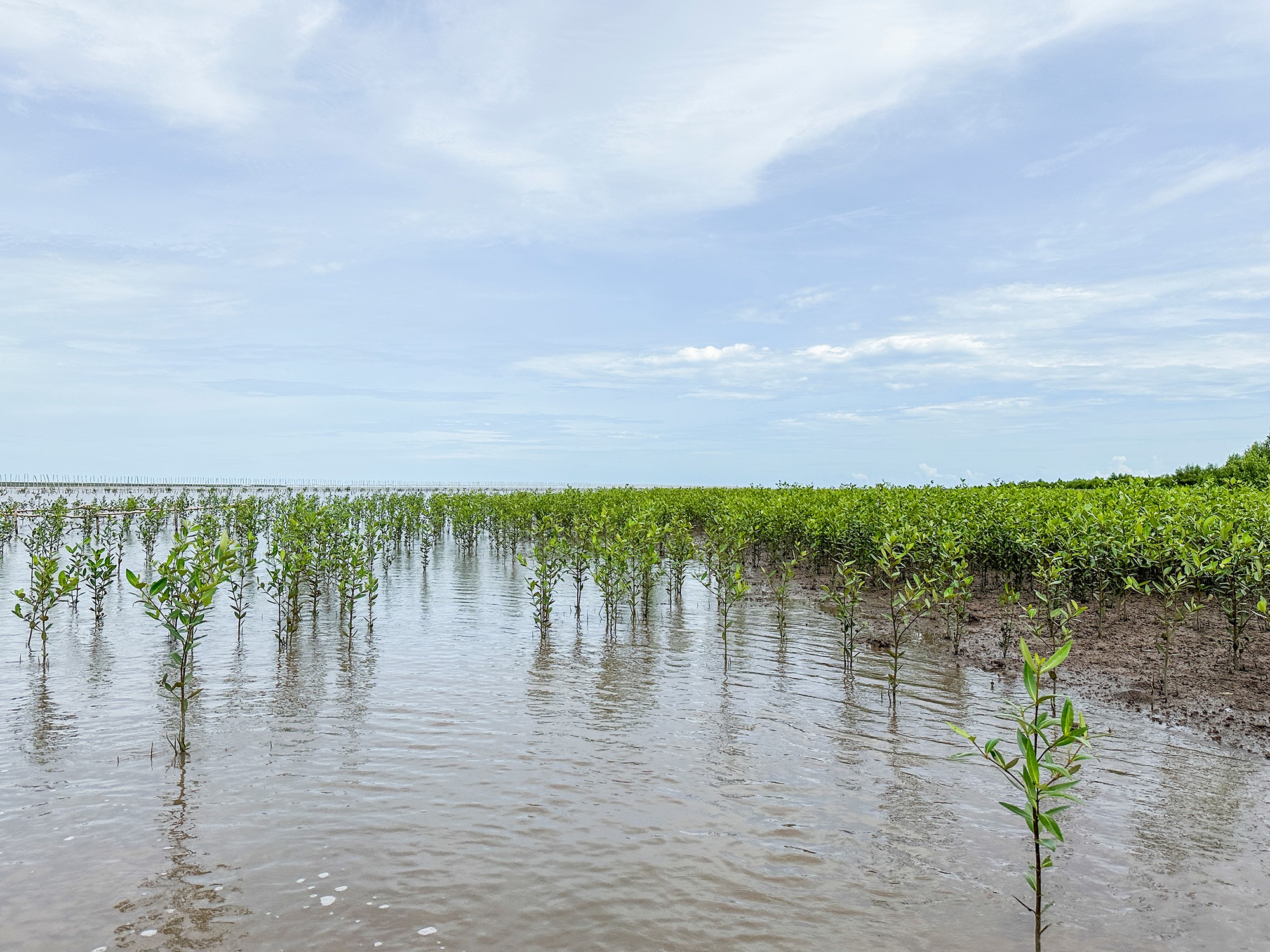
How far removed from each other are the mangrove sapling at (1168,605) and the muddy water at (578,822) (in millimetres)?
1420

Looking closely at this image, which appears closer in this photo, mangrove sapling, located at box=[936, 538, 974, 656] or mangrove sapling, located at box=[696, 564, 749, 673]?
mangrove sapling, located at box=[696, 564, 749, 673]

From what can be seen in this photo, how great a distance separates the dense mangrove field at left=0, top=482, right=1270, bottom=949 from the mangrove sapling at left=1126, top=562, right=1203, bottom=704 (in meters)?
0.09

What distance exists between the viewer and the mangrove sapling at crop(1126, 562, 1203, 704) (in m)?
9.12

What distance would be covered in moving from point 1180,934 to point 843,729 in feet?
11.7

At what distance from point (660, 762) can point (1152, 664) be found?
7.44 meters

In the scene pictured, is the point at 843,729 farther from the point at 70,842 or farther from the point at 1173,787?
the point at 70,842

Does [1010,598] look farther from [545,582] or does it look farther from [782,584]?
[545,582]

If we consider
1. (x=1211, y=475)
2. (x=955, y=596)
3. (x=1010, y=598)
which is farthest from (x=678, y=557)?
(x=1211, y=475)

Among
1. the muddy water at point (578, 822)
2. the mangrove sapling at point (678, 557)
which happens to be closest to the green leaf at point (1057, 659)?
the muddy water at point (578, 822)

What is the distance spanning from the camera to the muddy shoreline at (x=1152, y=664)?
323 inches

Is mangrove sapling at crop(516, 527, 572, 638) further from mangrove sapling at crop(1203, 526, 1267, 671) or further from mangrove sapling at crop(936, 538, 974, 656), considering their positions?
mangrove sapling at crop(1203, 526, 1267, 671)

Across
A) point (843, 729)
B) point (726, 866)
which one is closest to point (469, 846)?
point (726, 866)

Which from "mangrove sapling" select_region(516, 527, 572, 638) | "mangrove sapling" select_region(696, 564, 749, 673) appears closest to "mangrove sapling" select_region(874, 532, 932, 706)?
"mangrove sapling" select_region(696, 564, 749, 673)

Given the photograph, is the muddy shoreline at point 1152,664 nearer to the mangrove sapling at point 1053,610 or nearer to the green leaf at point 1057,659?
the mangrove sapling at point 1053,610
